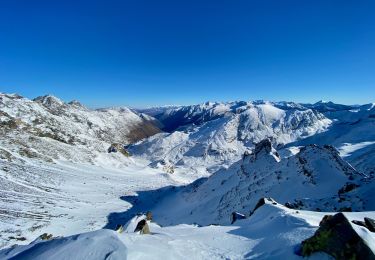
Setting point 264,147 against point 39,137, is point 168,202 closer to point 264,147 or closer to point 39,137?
point 264,147

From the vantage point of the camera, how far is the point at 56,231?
51.3 m

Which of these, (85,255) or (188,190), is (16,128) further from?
(85,255)

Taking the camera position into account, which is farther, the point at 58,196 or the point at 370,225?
the point at 58,196

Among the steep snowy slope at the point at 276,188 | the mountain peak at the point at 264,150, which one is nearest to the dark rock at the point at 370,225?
the steep snowy slope at the point at 276,188

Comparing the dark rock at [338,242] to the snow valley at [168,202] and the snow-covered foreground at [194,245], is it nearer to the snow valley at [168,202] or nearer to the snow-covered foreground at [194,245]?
the snow valley at [168,202]

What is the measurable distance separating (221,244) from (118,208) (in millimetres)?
56947

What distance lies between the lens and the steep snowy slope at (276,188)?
34844 mm

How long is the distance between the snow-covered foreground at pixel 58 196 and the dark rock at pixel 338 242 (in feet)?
133

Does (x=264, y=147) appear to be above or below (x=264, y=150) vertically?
above

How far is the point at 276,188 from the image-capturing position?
52.2m

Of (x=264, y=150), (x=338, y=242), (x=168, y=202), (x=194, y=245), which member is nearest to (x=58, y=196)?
(x=168, y=202)

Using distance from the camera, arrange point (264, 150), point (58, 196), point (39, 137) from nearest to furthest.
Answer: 1. point (58, 196)
2. point (264, 150)
3. point (39, 137)

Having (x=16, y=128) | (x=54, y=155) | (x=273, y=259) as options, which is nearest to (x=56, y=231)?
(x=273, y=259)

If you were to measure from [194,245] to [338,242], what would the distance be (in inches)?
293
